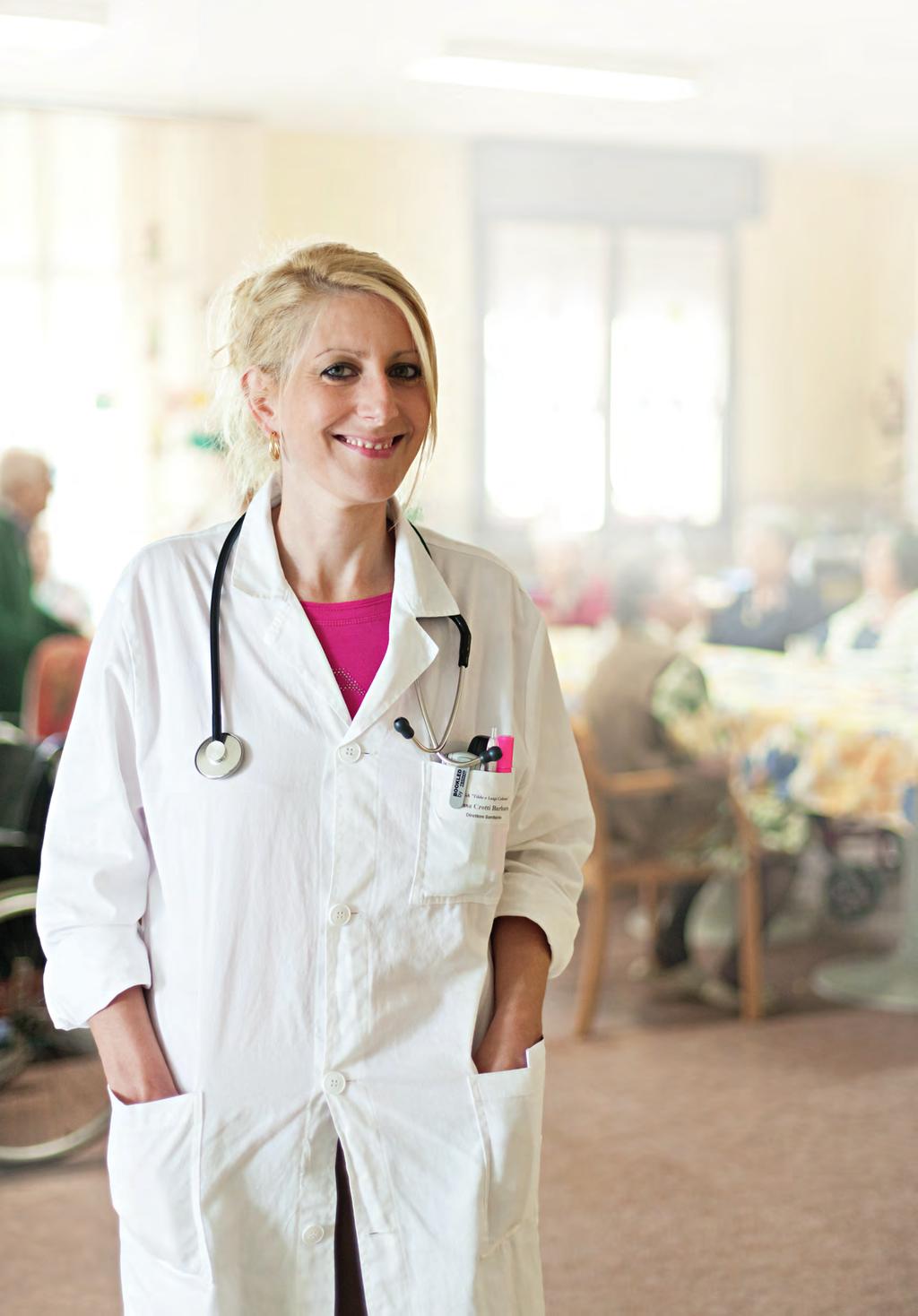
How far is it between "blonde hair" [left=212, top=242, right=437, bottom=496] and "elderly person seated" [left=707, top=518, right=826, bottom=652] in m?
3.25

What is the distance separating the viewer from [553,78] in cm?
437

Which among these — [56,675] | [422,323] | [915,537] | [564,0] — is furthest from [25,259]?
[422,323]

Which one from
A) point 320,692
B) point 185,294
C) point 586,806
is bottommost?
point 586,806

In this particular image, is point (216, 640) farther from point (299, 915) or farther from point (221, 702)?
point (299, 915)

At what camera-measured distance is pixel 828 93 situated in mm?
4473

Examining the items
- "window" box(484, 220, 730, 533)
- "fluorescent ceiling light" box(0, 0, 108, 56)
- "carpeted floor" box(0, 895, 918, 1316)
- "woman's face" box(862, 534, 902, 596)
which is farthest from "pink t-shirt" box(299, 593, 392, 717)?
"woman's face" box(862, 534, 902, 596)

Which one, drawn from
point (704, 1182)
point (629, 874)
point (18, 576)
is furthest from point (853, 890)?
point (18, 576)

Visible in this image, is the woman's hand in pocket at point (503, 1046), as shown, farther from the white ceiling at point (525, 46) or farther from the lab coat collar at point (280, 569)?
the white ceiling at point (525, 46)

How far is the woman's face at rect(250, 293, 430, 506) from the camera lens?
1.36 meters

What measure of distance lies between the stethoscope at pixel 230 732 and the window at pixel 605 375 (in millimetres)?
3195

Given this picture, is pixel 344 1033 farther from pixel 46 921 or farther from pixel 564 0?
pixel 564 0

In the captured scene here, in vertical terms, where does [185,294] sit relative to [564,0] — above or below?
below

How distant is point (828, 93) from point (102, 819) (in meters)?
3.91

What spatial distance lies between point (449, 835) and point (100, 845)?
32cm
